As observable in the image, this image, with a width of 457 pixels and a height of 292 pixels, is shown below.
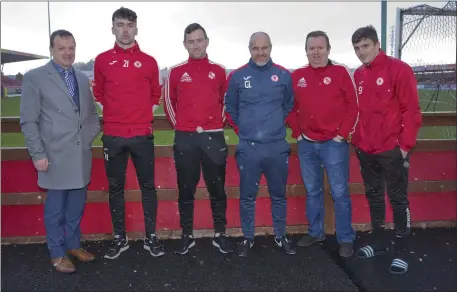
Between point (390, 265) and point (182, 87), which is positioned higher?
point (182, 87)

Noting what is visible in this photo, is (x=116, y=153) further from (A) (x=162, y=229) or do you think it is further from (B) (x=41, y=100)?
(A) (x=162, y=229)

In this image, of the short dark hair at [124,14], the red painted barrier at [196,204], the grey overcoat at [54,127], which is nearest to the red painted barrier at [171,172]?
the red painted barrier at [196,204]

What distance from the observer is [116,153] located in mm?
3963

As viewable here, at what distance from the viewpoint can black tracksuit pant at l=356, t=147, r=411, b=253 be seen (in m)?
3.78

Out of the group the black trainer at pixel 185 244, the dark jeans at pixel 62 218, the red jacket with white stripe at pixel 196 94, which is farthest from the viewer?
the black trainer at pixel 185 244

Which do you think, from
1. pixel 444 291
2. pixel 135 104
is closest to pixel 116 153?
pixel 135 104

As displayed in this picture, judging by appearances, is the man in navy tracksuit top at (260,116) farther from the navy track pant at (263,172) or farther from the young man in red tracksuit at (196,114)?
the young man in red tracksuit at (196,114)

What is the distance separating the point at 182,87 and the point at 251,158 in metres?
0.97

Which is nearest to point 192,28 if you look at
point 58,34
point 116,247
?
point 58,34

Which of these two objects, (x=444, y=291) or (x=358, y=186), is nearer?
(x=444, y=291)

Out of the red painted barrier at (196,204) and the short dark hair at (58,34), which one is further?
the red painted barrier at (196,204)

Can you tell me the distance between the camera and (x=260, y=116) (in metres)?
3.98

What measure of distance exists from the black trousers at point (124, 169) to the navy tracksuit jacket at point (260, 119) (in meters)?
0.89

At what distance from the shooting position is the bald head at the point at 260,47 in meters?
3.92
